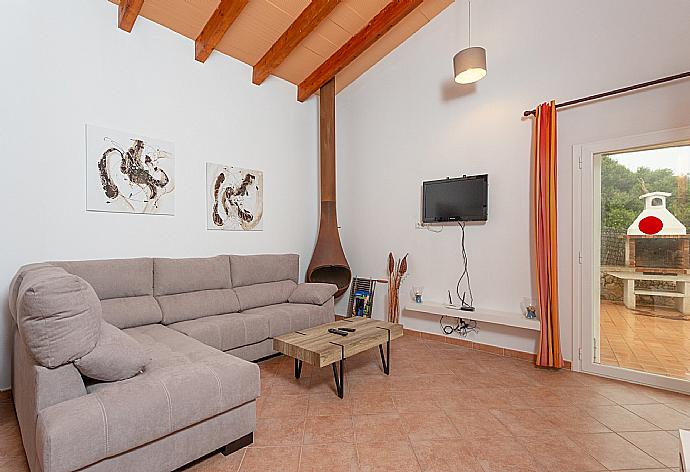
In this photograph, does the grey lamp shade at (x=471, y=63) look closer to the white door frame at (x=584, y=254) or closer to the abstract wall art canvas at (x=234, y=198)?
the white door frame at (x=584, y=254)

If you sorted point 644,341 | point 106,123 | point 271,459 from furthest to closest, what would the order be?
point 106,123, point 644,341, point 271,459

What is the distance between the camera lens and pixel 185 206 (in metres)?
3.83

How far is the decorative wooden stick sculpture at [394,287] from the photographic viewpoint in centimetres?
460

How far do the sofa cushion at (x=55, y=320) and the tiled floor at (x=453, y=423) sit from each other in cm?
89

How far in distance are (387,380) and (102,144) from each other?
3198 mm

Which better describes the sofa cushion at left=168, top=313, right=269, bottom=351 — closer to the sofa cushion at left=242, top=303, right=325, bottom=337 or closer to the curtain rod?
the sofa cushion at left=242, top=303, right=325, bottom=337

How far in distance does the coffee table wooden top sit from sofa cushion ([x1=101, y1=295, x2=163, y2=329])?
3.62ft

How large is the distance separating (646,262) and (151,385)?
373 centimetres

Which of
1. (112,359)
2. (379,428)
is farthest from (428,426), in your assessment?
(112,359)

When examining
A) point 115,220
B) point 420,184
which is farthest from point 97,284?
point 420,184

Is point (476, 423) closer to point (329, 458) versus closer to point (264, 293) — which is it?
point (329, 458)

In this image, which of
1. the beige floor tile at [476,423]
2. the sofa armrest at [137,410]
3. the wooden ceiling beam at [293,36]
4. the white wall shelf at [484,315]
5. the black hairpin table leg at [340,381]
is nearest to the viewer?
the sofa armrest at [137,410]

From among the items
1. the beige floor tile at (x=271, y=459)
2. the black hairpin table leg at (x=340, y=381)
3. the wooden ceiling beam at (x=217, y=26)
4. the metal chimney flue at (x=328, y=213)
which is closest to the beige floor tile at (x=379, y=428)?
the black hairpin table leg at (x=340, y=381)

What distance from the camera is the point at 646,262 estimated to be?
307cm
